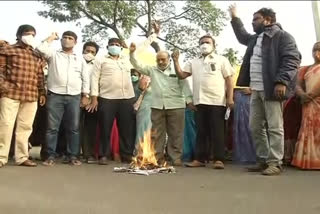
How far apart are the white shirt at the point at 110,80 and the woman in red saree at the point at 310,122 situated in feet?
8.38

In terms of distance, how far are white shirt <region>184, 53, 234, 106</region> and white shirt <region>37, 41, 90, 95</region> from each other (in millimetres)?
1688

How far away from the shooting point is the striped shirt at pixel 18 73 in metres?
6.21

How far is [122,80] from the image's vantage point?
7.08 metres

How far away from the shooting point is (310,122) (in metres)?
6.35

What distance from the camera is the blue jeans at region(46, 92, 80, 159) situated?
668cm

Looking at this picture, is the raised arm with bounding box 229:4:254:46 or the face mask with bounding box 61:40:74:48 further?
the face mask with bounding box 61:40:74:48

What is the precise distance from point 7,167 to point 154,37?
9.38ft

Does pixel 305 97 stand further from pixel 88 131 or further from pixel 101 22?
pixel 101 22

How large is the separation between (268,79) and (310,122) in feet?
3.64

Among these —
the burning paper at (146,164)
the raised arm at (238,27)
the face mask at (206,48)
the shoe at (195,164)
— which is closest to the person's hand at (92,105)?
the burning paper at (146,164)

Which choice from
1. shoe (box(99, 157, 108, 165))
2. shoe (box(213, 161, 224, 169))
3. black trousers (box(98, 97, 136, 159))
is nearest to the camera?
shoe (box(213, 161, 224, 169))

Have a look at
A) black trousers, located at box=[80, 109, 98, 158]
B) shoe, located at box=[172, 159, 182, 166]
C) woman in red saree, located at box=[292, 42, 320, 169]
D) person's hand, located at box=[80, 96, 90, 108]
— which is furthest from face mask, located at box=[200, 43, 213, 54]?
black trousers, located at box=[80, 109, 98, 158]

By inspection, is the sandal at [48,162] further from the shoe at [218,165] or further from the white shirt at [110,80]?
the shoe at [218,165]

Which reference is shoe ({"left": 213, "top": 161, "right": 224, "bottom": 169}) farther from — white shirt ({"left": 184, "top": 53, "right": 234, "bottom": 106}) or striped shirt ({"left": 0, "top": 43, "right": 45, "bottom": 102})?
striped shirt ({"left": 0, "top": 43, "right": 45, "bottom": 102})
